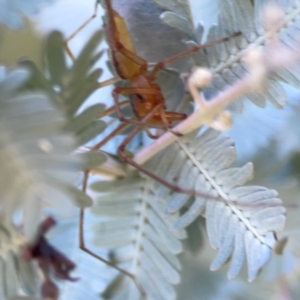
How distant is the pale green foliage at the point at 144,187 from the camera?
0.17m

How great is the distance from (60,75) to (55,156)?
3.0 inches

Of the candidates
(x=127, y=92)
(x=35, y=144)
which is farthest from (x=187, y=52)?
(x=35, y=144)

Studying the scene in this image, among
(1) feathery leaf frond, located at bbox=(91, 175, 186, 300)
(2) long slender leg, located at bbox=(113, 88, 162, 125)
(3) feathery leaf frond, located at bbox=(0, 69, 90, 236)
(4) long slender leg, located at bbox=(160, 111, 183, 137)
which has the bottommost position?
(1) feathery leaf frond, located at bbox=(91, 175, 186, 300)

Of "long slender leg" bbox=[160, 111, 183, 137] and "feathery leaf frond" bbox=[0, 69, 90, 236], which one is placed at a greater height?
"feathery leaf frond" bbox=[0, 69, 90, 236]

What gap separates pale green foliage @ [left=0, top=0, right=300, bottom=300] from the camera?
0.55ft

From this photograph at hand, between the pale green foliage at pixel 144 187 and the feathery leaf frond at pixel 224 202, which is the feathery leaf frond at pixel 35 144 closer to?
the pale green foliage at pixel 144 187

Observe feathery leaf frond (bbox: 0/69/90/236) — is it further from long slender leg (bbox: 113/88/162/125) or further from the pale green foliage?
long slender leg (bbox: 113/88/162/125)

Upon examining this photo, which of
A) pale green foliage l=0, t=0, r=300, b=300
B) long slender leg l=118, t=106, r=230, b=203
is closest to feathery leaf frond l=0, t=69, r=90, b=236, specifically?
pale green foliage l=0, t=0, r=300, b=300

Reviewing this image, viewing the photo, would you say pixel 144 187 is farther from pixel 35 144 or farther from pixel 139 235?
pixel 35 144

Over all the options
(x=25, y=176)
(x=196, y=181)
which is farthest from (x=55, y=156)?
(x=196, y=181)

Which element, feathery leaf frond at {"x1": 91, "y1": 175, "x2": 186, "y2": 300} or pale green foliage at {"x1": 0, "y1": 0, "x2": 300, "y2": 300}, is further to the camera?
feathery leaf frond at {"x1": 91, "y1": 175, "x2": 186, "y2": 300}

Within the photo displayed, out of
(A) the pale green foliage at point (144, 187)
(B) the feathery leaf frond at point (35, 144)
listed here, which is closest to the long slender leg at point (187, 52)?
(A) the pale green foliage at point (144, 187)

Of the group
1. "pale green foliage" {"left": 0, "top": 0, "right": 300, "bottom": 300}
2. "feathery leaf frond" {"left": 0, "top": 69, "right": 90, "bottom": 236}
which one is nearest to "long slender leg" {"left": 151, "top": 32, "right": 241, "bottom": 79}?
"pale green foliage" {"left": 0, "top": 0, "right": 300, "bottom": 300}

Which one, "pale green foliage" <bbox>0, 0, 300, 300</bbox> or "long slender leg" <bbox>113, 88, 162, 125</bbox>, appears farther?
"long slender leg" <bbox>113, 88, 162, 125</bbox>
